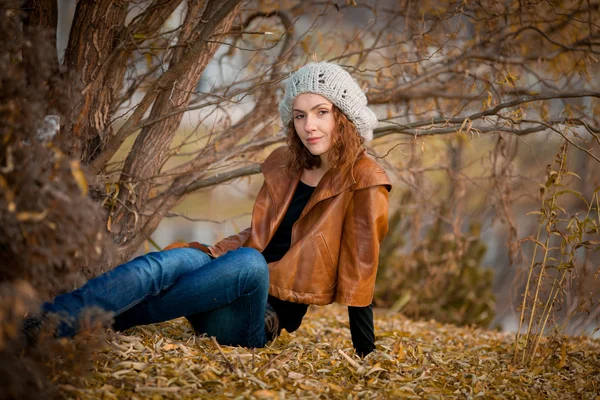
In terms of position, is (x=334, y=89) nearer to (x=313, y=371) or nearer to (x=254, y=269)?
(x=254, y=269)

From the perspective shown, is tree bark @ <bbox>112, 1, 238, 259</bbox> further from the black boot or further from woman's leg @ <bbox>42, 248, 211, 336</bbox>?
the black boot

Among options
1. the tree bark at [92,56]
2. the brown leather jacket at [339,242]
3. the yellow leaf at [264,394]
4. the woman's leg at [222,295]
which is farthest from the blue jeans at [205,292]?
the tree bark at [92,56]

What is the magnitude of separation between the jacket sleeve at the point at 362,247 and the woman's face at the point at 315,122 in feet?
0.92

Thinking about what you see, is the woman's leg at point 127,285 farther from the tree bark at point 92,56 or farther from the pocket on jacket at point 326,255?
the tree bark at point 92,56

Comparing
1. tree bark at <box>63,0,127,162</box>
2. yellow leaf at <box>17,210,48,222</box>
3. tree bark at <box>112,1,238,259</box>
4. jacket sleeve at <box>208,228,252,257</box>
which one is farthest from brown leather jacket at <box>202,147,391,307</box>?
yellow leaf at <box>17,210,48,222</box>

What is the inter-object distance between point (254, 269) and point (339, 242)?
0.42 meters

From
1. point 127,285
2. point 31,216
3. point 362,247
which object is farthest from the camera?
point 362,247

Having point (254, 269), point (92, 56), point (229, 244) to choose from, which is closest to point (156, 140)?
point (92, 56)

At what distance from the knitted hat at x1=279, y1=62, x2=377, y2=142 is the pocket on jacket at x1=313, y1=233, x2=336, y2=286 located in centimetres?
55

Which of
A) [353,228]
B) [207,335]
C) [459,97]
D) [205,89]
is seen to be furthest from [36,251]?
[459,97]

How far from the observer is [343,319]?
13.5 ft

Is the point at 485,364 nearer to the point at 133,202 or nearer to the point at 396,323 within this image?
the point at 396,323

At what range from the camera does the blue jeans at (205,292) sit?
2416 mm

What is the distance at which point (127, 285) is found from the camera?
7.59ft
